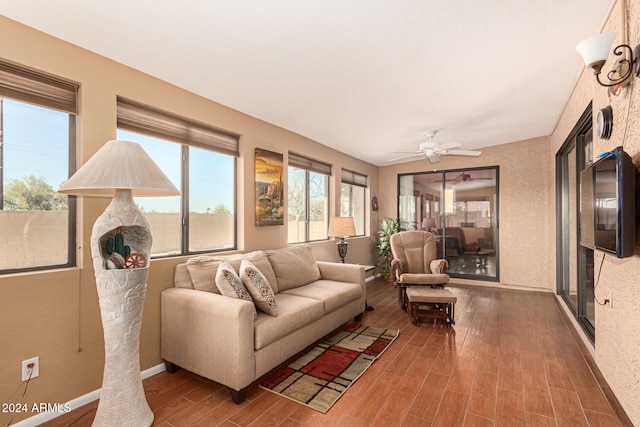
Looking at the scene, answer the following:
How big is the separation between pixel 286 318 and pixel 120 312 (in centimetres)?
121

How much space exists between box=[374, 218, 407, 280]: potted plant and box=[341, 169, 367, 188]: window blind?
96 cm

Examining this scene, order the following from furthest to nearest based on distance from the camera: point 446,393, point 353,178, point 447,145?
point 353,178 → point 447,145 → point 446,393

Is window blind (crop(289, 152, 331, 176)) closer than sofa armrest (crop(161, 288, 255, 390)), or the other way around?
sofa armrest (crop(161, 288, 255, 390))

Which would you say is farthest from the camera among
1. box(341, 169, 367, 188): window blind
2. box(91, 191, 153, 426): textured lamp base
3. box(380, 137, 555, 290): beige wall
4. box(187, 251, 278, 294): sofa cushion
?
box(341, 169, 367, 188): window blind

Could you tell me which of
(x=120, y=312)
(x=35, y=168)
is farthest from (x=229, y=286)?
(x=35, y=168)

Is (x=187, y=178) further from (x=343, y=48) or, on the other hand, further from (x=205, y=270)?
(x=343, y=48)

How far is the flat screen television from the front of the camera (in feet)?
5.45

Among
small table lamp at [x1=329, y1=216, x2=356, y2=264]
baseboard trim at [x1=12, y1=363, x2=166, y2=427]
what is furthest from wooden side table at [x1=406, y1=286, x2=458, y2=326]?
baseboard trim at [x1=12, y1=363, x2=166, y2=427]

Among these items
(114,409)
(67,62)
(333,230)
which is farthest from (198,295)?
(333,230)

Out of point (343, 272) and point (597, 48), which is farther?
point (343, 272)

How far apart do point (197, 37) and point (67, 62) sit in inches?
36.3

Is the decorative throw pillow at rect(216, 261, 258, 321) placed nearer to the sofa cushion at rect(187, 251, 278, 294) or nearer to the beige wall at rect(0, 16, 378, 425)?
the sofa cushion at rect(187, 251, 278, 294)

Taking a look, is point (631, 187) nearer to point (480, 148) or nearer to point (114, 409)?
point (114, 409)

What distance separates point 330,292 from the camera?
3.30 metres
